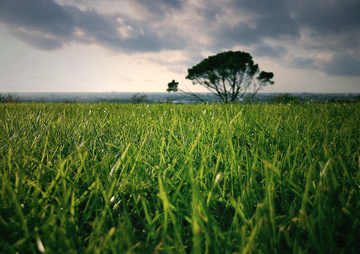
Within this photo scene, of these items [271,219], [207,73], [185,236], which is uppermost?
[207,73]

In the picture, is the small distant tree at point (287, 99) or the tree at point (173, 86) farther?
the tree at point (173, 86)

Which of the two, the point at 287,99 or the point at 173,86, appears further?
the point at 173,86

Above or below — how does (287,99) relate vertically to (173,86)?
below

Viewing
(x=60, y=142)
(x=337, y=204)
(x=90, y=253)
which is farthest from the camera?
(x=60, y=142)

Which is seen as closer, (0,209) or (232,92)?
(0,209)

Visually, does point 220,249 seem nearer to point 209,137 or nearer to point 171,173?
point 171,173

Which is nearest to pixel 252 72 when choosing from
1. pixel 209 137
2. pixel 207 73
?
pixel 207 73

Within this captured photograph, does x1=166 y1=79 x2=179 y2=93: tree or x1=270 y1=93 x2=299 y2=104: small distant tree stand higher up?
x1=166 y1=79 x2=179 y2=93: tree

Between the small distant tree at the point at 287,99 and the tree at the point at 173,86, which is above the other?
the tree at the point at 173,86

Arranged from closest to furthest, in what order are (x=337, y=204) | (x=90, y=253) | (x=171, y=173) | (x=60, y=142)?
(x=90, y=253) < (x=337, y=204) < (x=171, y=173) < (x=60, y=142)

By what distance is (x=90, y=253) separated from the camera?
56cm

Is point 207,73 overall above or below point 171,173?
above

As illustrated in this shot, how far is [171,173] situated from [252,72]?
35896mm

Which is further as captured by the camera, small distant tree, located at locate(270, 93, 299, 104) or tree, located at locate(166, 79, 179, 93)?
tree, located at locate(166, 79, 179, 93)
